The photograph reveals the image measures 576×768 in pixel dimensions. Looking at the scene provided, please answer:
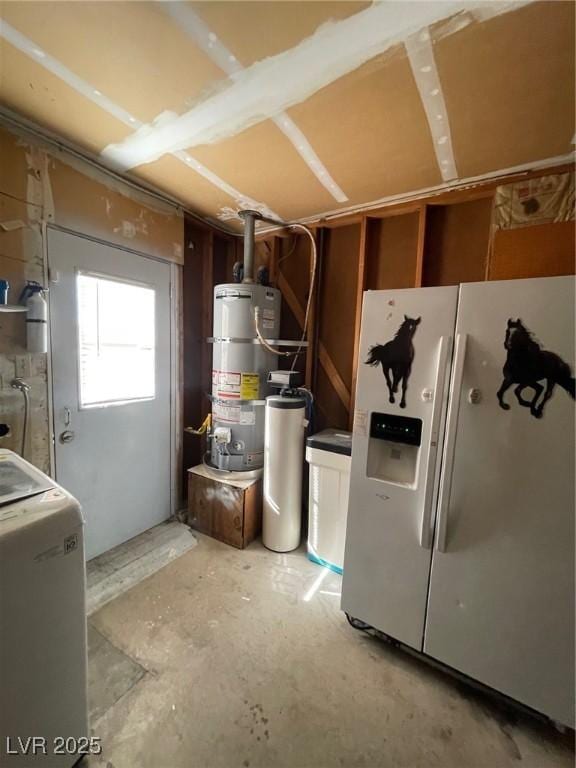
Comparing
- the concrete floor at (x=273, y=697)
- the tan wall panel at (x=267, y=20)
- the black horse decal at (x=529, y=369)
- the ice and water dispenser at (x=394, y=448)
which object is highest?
the tan wall panel at (x=267, y=20)

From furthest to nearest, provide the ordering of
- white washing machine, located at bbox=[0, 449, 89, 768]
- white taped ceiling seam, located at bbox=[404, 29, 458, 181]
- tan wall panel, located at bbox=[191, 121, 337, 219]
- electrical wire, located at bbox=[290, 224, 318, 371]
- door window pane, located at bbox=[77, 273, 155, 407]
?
1. electrical wire, located at bbox=[290, 224, 318, 371]
2. door window pane, located at bbox=[77, 273, 155, 407]
3. tan wall panel, located at bbox=[191, 121, 337, 219]
4. white taped ceiling seam, located at bbox=[404, 29, 458, 181]
5. white washing machine, located at bbox=[0, 449, 89, 768]

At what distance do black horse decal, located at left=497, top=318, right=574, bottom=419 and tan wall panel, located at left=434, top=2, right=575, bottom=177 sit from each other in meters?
0.88

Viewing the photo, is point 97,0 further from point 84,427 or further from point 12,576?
point 84,427

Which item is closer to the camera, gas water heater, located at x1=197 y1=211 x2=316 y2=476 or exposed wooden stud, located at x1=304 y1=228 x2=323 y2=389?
gas water heater, located at x1=197 y1=211 x2=316 y2=476

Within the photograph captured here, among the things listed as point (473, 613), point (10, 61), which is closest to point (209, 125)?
point (10, 61)

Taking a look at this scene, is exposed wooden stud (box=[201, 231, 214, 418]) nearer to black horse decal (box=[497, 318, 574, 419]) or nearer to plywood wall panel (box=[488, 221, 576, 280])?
plywood wall panel (box=[488, 221, 576, 280])

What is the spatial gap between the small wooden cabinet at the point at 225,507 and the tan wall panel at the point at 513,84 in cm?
243

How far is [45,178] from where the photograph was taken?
1.68 m

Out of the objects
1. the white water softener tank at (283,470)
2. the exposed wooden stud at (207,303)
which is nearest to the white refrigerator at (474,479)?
the white water softener tank at (283,470)

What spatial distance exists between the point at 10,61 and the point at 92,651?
8.41ft

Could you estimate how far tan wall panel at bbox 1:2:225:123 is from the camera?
98 centimetres

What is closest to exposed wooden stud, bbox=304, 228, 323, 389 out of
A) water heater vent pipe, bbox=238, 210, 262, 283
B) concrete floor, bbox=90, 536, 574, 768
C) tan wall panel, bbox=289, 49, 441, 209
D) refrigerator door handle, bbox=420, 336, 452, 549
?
water heater vent pipe, bbox=238, 210, 262, 283

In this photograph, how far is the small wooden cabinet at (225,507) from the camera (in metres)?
2.33

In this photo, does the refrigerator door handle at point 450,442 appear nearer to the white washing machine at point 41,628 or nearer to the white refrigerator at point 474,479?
the white refrigerator at point 474,479
